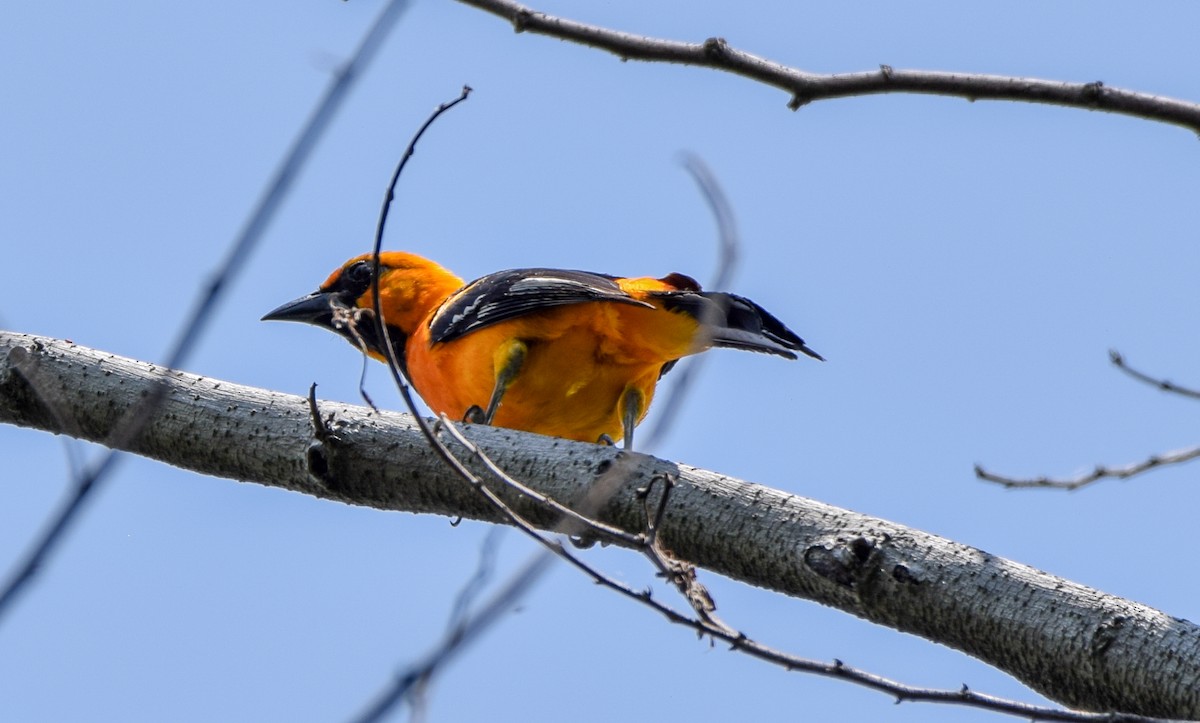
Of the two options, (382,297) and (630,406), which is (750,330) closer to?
(630,406)

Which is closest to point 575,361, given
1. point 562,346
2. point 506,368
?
point 562,346

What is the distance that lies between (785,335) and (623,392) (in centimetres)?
98

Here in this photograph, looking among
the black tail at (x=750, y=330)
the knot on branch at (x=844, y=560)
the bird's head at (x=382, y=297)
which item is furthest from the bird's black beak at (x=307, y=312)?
the knot on branch at (x=844, y=560)

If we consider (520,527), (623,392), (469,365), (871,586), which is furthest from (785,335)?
(520,527)

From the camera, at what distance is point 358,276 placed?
7211 mm

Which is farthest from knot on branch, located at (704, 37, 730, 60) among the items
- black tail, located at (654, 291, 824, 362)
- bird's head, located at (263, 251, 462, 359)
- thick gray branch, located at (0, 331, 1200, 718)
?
bird's head, located at (263, 251, 462, 359)

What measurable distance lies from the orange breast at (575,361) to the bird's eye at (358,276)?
4.42 ft

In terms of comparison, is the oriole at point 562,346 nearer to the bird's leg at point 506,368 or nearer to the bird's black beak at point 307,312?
the bird's leg at point 506,368

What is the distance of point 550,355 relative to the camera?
5715 millimetres

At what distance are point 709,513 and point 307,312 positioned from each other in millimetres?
4224

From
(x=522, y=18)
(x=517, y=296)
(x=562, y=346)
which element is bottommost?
(x=562, y=346)

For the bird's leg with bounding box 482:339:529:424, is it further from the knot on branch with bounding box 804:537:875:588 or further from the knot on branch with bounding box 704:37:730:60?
the knot on branch with bounding box 704:37:730:60

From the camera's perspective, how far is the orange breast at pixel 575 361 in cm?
562

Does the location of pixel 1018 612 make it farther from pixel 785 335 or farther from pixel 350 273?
pixel 350 273
